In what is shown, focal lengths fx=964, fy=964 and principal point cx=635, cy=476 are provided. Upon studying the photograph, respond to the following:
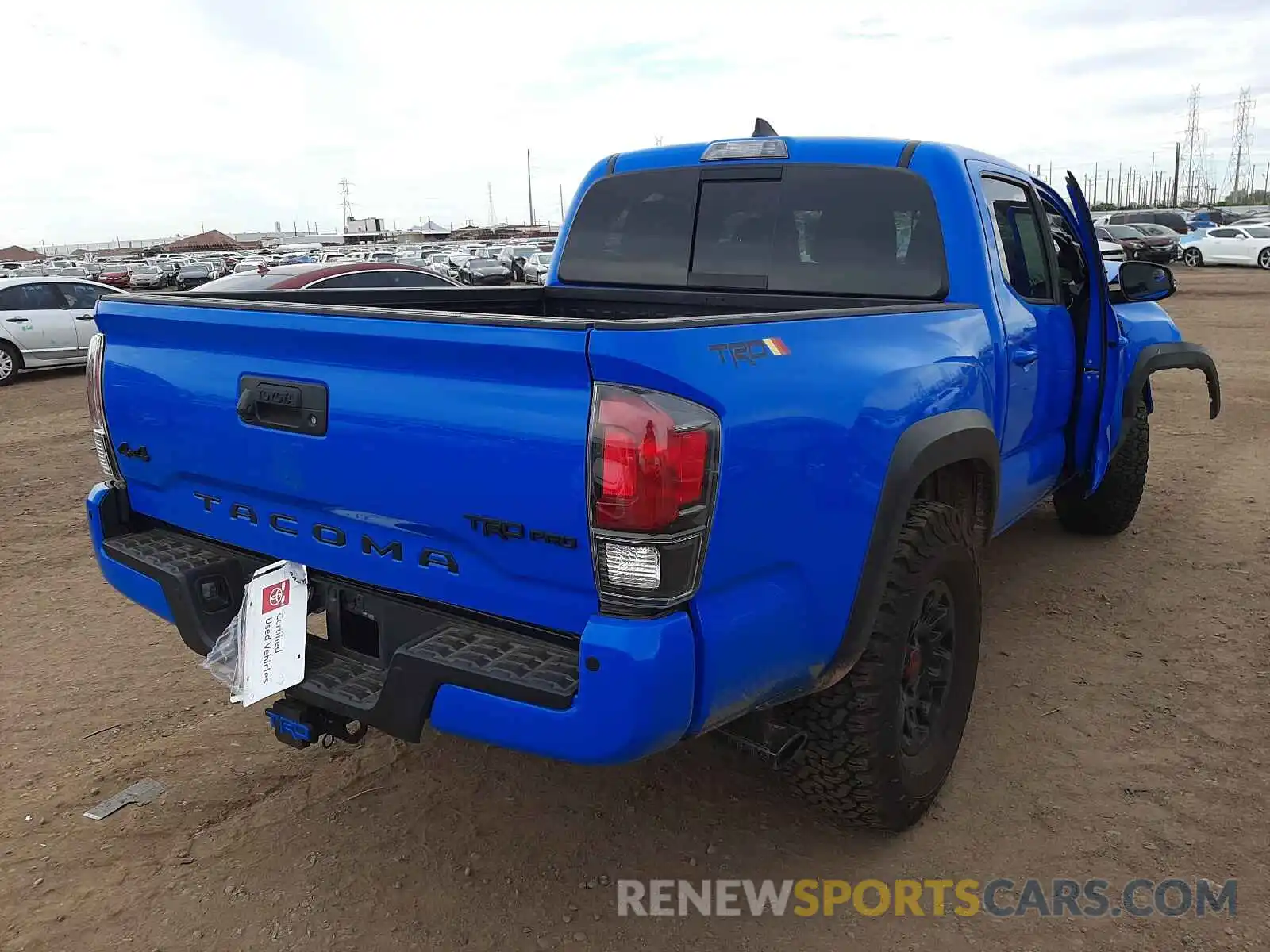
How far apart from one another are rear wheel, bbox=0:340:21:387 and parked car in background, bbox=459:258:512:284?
17.7 m

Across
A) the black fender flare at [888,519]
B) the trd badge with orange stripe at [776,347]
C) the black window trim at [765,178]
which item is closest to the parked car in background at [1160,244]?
the black window trim at [765,178]

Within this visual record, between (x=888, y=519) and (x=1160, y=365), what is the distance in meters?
3.30

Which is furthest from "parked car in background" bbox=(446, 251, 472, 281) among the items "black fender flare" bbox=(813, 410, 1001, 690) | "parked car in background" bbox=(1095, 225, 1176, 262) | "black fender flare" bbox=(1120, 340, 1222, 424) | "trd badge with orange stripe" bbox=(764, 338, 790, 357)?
"trd badge with orange stripe" bbox=(764, 338, 790, 357)

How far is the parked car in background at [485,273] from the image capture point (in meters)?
31.8

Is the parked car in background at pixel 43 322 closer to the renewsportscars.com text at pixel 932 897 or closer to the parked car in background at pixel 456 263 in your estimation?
the renewsportscars.com text at pixel 932 897

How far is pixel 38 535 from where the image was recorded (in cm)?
626

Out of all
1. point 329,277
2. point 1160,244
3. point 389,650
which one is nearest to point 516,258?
point 1160,244

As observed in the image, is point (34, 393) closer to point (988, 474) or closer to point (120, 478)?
point (120, 478)

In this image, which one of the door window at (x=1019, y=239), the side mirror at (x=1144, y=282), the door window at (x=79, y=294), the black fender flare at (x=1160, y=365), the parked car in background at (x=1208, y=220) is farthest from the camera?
the parked car in background at (x=1208, y=220)

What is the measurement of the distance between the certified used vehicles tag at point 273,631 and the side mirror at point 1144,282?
153 inches

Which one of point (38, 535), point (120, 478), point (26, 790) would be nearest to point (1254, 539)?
point (120, 478)

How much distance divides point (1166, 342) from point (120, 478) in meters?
4.96

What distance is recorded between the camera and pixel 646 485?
1.91 meters

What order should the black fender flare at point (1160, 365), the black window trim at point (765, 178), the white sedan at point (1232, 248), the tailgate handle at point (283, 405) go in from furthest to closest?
the white sedan at point (1232, 248), the black fender flare at point (1160, 365), the black window trim at point (765, 178), the tailgate handle at point (283, 405)
